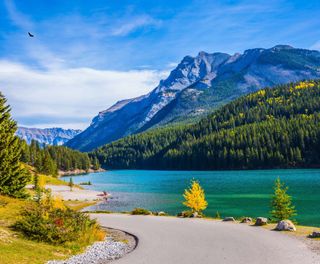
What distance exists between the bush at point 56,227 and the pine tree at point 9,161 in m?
14.0

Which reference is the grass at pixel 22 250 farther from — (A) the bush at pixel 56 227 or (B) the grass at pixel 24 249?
(A) the bush at pixel 56 227

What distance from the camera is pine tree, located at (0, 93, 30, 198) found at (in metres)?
43.9

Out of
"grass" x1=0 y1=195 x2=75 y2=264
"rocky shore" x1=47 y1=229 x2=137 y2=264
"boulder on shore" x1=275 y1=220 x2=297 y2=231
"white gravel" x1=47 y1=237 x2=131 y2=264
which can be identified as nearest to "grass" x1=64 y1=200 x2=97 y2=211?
"rocky shore" x1=47 y1=229 x2=137 y2=264

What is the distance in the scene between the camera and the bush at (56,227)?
28.5 m

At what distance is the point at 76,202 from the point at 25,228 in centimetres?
5925

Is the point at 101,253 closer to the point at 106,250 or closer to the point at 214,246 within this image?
the point at 106,250

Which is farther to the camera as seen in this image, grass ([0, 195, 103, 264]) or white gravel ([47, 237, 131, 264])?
white gravel ([47, 237, 131, 264])

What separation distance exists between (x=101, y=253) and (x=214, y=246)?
8208 mm

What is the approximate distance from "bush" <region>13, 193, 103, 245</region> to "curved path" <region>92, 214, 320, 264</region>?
4.78m

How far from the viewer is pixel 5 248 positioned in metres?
23.8

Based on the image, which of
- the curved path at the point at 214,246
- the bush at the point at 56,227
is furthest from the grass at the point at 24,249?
the curved path at the point at 214,246

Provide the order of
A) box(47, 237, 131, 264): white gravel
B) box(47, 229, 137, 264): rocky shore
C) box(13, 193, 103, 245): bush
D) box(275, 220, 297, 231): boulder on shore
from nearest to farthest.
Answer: box(47, 237, 131, 264): white gravel, box(47, 229, 137, 264): rocky shore, box(13, 193, 103, 245): bush, box(275, 220, 297, 231): boulder on shore

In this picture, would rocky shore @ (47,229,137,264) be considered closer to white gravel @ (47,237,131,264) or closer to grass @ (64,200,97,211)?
white gravel @ (47,237,131,264)

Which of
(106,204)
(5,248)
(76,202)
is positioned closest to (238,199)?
(106,204)
